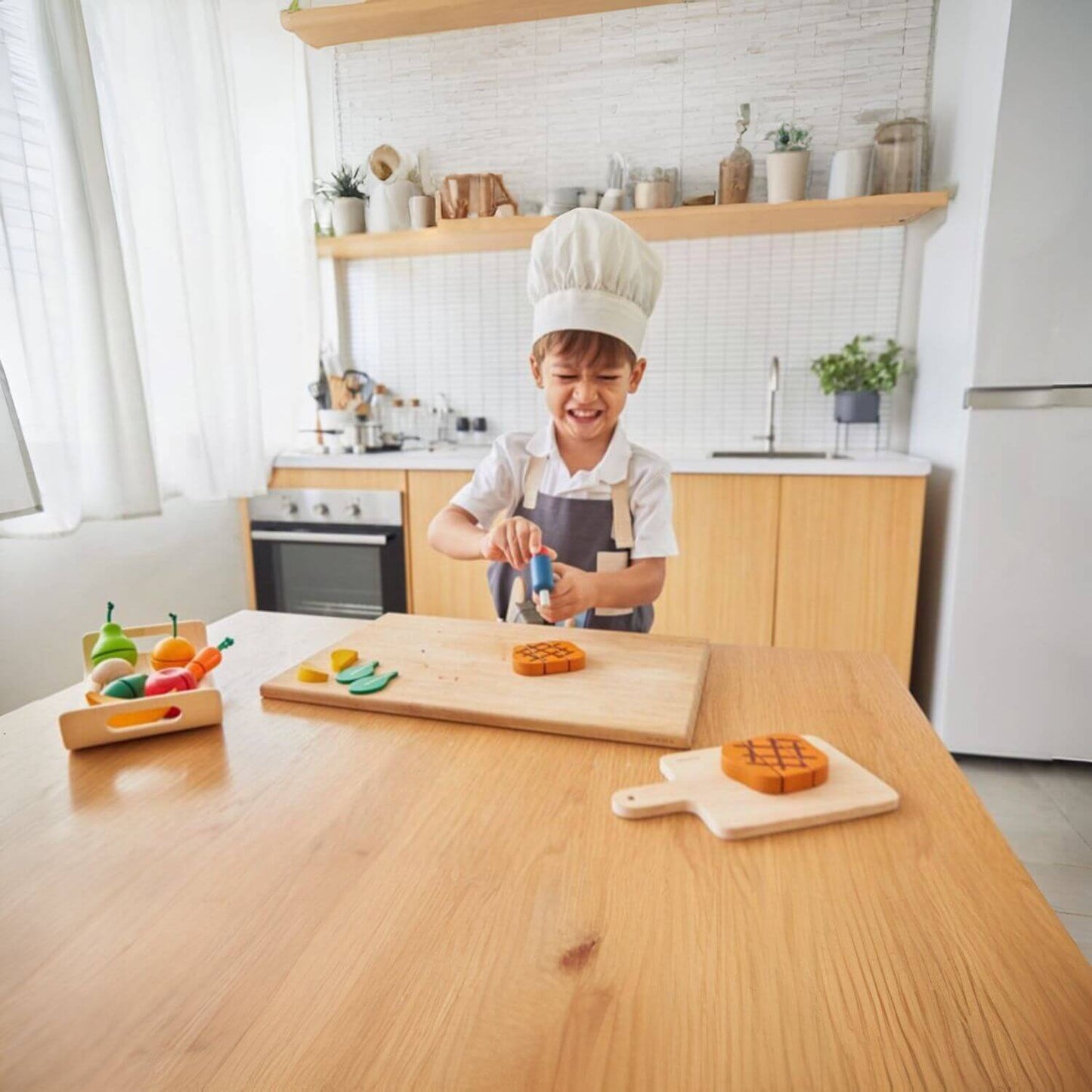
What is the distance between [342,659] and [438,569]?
1.63 metres

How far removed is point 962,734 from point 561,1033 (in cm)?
210

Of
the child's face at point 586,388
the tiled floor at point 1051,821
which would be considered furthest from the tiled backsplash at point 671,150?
the child's face at point 586,388

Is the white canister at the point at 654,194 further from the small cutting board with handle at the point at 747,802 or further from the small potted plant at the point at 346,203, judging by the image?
the small cutting board with handle at the point at 747,802

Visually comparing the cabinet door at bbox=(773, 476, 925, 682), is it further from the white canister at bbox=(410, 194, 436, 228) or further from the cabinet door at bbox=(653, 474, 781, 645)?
the white canister at bbox=(410, 194, 436, 228)

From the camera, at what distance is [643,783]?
2.00 ft

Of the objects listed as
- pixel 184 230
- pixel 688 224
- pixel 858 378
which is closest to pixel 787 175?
pixel 688 224

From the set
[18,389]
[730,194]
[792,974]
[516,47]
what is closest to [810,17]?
[730,194]

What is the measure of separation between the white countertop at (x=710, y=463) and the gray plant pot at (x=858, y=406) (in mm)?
130

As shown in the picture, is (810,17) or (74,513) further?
(810,17)

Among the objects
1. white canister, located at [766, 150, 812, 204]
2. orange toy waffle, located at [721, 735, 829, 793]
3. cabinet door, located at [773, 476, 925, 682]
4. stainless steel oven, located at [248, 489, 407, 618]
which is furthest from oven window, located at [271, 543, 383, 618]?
orange toy waffle, located at [721, 735, 829, 793]

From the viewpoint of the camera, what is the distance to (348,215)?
2.64m

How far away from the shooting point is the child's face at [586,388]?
1.14 meters

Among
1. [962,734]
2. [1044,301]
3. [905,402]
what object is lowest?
[962,734]

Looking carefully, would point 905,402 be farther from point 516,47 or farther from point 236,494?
point 236,494
